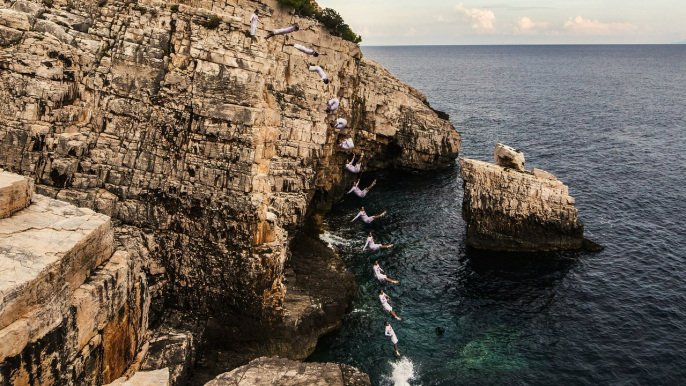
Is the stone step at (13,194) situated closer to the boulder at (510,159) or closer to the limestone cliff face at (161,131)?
the limestone cliff face at (161,131)

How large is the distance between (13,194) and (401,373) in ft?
80.0

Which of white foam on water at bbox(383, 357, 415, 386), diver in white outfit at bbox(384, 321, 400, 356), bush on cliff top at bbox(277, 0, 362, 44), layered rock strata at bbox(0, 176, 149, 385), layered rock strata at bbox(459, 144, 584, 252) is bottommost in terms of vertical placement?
white foam on water at bbox(383, 357, 415, 386)

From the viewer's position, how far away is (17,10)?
1227 inches

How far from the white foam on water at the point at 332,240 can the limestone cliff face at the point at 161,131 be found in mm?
14703

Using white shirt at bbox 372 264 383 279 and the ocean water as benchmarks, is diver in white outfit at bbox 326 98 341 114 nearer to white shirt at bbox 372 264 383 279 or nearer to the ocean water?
the ocean water

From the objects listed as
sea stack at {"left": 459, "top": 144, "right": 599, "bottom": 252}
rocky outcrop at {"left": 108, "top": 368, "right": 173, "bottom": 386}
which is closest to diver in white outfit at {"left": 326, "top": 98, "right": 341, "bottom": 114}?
sea stack at {"left": 459, "top": 144, "right": 599, "bottom": 252}

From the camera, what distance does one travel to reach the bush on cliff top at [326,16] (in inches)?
1828

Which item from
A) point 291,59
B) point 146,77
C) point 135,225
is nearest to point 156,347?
point 135,225

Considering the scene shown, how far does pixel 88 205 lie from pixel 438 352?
82.4 ft

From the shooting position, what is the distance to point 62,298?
572 inches

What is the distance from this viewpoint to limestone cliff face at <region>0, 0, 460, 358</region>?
97.5ft

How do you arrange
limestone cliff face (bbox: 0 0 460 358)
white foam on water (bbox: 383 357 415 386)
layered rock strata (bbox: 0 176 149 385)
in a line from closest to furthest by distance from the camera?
layered rock strata (bbox: 0 176 149 385)
limestone cliff face (bbox: 0 0 460 358)
white foam on water (bbox: 383 357 415 386)

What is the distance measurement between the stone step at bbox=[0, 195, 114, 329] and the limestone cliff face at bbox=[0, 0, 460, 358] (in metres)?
12.4

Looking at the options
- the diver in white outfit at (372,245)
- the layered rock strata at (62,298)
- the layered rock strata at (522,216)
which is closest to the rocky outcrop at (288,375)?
the layered rock strata at (62,298)
